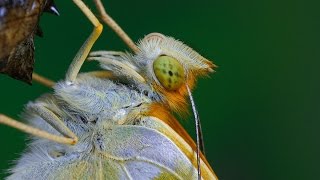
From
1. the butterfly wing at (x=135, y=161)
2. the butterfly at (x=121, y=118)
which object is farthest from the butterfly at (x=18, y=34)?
the butterfly wing at (x=135, y=161)

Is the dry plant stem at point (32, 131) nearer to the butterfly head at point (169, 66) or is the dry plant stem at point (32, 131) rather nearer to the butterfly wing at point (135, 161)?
the butterfly wing at point (135, 161)

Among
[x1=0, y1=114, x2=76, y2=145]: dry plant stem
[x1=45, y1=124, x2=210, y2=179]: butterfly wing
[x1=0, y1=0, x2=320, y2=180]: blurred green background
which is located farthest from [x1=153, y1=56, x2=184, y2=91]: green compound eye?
[x1=0, y1=0, x2=320, y2=180]: blurred green background

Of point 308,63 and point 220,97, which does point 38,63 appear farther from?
point 308,63

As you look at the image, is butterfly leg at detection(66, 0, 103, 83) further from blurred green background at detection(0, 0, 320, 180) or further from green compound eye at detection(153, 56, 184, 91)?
blurred green background at detection(0, 0, 320, 180)

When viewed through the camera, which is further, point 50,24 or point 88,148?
point 50,24

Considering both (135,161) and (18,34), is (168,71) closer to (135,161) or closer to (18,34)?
(135,161)

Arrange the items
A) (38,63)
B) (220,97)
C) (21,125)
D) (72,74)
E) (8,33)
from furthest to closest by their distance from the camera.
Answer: (220,97)
(38,63)
(72,74)
(21,125)
(8,33)

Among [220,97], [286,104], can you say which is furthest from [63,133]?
[286,104]
